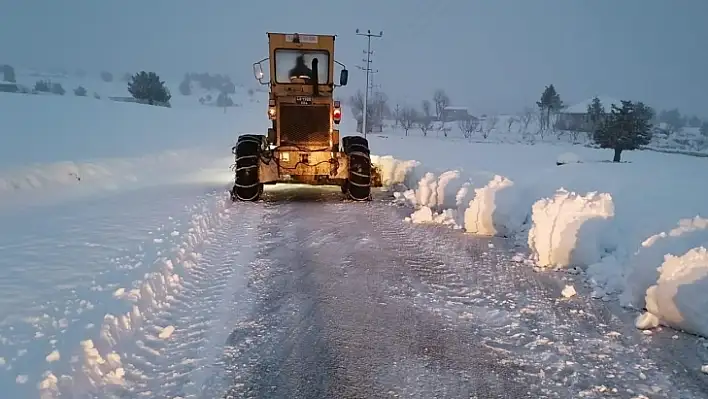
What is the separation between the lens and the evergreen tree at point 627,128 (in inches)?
1585

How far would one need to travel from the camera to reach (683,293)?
4953 millimetres

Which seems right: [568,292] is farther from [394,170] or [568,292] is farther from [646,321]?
[394,170]

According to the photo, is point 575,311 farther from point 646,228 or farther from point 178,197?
point 178,197

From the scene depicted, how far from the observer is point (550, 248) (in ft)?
23.2

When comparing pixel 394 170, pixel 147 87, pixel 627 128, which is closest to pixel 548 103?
pixel 627 128

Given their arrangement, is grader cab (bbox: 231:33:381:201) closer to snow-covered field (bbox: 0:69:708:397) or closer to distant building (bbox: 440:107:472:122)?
snow-covered field (bbox: 0:69:708:397)

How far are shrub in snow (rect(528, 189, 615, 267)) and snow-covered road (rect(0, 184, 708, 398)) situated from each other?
1.52 ft

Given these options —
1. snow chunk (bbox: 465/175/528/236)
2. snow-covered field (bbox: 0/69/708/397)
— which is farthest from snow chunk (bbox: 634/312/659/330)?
snow chunk (bbox: 465/175/528/236)

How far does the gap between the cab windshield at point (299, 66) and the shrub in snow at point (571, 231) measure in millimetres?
6567

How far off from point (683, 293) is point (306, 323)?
3.32 m

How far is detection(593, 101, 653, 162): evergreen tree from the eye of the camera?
132ft

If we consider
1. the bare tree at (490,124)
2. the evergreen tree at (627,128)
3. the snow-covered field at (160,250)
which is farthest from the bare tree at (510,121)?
the snow-covered field at (160,250)

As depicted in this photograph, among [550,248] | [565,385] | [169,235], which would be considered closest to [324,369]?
[565,385]

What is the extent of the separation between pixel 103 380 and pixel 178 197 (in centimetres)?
839
